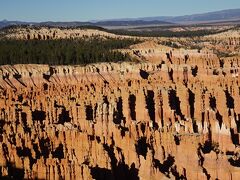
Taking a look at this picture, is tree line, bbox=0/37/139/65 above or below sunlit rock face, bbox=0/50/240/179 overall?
above

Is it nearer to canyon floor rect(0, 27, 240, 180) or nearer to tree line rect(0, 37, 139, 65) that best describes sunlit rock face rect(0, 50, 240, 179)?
canyon floor rect(0, 27, 240, 180)

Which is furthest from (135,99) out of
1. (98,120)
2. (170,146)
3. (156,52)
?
(156,52)

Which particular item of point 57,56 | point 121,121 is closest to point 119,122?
point 121,121

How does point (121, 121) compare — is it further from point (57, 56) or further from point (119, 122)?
point (57, 56)

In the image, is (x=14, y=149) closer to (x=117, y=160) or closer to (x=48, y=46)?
(x=117, y=160)

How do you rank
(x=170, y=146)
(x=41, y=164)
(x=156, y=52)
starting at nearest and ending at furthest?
1. (x=41, y=164)
2. (x=170, y=146)
3. (x=156, y=52)

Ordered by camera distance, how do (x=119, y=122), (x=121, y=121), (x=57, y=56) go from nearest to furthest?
(x=119, y=122) < (x=121, y=121) < (x=57, y=56)

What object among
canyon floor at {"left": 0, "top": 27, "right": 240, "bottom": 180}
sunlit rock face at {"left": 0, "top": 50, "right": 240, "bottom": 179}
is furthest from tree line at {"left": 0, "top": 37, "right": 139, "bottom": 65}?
sunlit rock face at {"left": 0, "top": 50, "right": 240, "bottom": 179}
